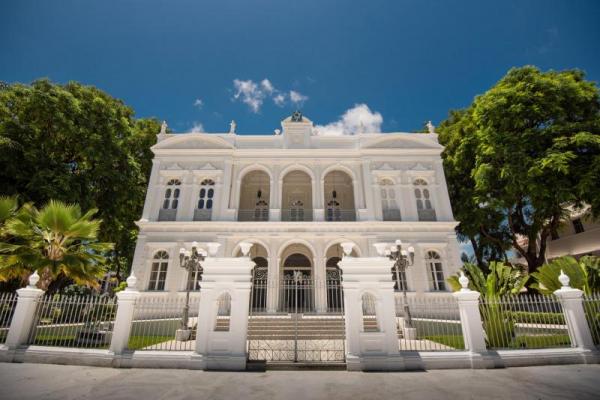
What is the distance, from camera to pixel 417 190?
52.6ft

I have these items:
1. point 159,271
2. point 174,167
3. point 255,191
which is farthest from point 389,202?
point 159,271

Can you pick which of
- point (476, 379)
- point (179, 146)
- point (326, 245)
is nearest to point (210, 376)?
point (476, 379)

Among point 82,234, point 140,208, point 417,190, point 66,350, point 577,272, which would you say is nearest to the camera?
point 66,350

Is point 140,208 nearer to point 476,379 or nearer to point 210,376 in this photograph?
point 210,376

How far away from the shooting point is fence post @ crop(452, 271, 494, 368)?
621 cm

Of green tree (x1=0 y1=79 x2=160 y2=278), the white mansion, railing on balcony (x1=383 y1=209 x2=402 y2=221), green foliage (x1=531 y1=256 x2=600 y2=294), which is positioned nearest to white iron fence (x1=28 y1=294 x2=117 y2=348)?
the white mansion

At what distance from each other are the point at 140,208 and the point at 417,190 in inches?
667

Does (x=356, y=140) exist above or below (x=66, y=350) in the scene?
above

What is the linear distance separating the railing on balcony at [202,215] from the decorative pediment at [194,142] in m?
3.75

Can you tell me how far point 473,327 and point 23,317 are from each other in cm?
1023

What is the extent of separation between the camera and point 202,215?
1500 centimetres

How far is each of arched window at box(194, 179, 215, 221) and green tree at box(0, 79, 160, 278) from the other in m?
4.21

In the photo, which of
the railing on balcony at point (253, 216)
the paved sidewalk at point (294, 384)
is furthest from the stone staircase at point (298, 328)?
the railing on balcony at point (253, 216)

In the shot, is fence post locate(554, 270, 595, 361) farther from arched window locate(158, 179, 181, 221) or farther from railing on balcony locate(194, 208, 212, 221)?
arched window locate(158, 179, 181, 221)
